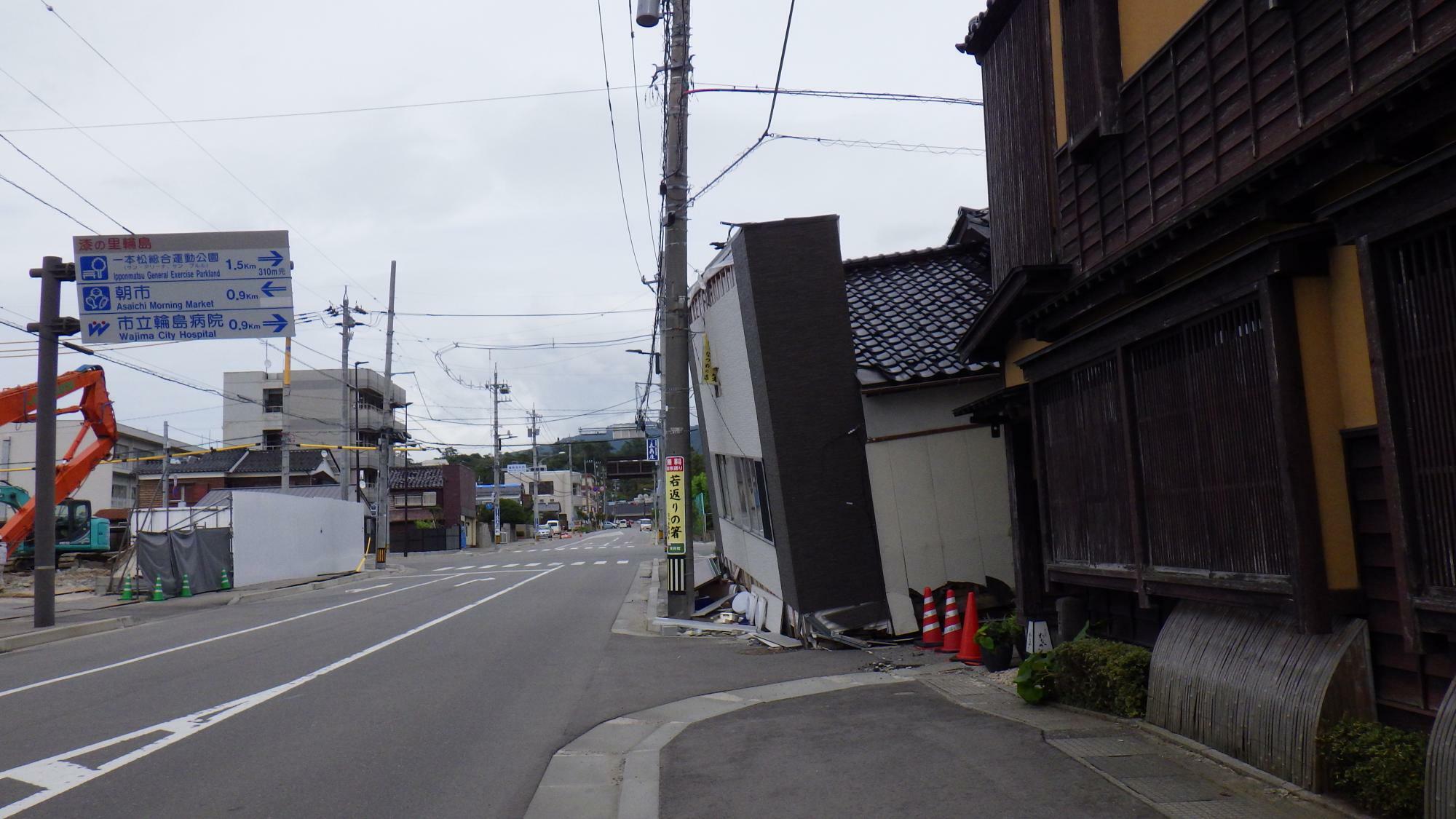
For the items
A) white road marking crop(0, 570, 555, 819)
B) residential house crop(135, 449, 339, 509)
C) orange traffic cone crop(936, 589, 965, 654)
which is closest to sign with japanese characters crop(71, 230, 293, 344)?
white road marking crop(0, 570, 555, 819)

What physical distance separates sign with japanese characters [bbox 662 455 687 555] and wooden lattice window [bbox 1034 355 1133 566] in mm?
8516

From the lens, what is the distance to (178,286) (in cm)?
1841

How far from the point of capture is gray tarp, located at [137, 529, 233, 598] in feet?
94.7

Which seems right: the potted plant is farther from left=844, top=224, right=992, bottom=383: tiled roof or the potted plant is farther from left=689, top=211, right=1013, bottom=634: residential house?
left=844, top=224, right=992, bottom=383: tiled roof

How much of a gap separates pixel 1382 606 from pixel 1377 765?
101 cm

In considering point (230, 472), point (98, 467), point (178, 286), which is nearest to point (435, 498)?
point (230, 472)

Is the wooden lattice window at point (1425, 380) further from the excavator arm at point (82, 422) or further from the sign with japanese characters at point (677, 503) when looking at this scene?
the excavator arm at point (82, 422)

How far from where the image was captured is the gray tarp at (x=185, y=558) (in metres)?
28.9

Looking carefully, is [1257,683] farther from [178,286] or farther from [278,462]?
[278,462]

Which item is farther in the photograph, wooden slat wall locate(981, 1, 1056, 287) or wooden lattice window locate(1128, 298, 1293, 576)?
wooden slat wall locate(981, 1, 1056, 287)

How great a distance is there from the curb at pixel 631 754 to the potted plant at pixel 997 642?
879 millimetres

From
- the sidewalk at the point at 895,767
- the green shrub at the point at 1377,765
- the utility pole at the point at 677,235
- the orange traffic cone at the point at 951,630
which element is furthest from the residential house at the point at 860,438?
the green shrub at the point at 1377,765

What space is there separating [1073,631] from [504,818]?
592 centimetres

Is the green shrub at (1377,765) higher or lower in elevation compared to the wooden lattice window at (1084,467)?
lower
